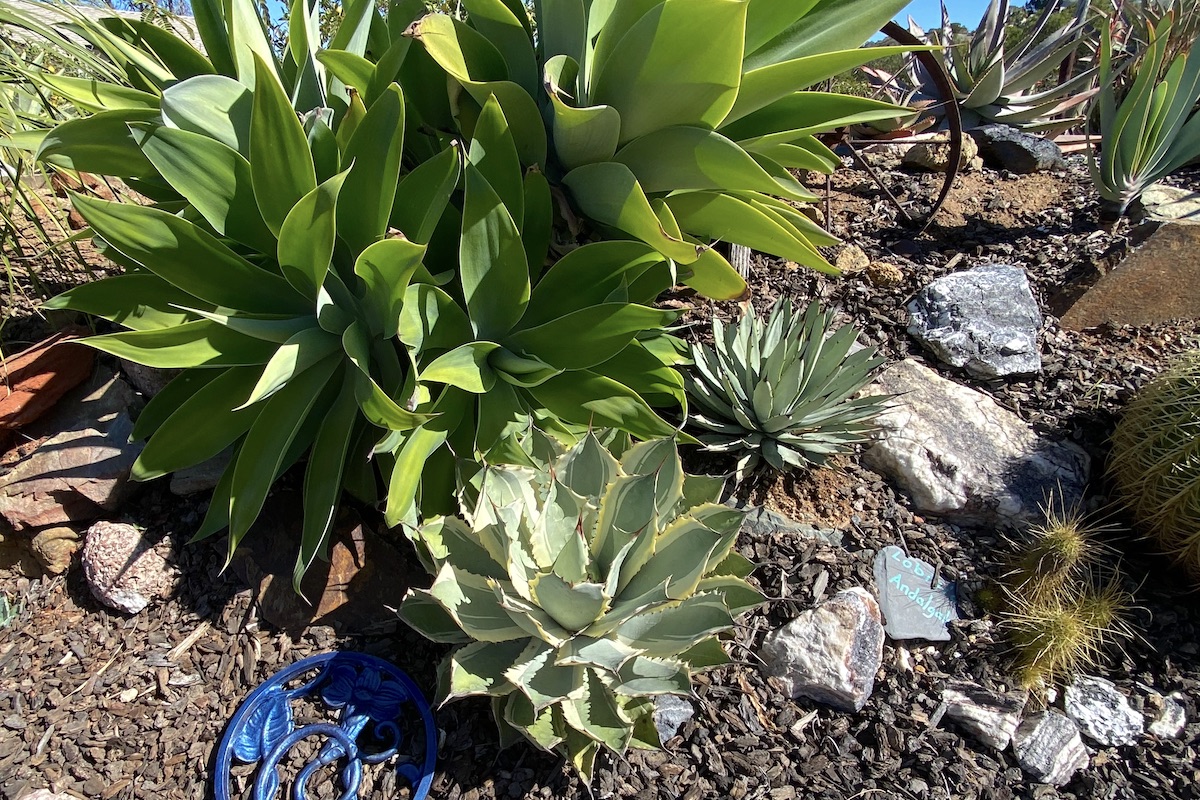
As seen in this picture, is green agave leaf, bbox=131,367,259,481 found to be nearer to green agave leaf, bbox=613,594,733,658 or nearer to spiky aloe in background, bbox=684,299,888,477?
green agave leaf, bbox=613,594,733,658

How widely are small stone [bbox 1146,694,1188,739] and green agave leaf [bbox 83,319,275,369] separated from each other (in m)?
2.66

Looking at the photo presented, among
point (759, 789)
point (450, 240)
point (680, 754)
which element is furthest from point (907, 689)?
point (450, 240)

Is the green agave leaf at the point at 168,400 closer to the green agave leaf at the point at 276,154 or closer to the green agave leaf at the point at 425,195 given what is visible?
the green agave leaf at the point at 276,154

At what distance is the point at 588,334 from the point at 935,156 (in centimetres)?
334

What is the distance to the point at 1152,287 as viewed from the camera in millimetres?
2949

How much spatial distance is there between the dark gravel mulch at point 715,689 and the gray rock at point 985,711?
0.04 m

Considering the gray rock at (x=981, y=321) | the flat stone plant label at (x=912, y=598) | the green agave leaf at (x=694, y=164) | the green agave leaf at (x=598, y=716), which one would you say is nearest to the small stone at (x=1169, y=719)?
the flat stone plant label at (x=912, y=598)

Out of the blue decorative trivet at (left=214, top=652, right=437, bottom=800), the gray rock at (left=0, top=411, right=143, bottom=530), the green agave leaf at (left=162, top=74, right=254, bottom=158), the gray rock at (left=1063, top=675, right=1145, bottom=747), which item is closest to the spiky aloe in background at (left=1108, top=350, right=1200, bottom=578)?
the gray rock at (left=1063, top=675, right=1145, bottom=747)

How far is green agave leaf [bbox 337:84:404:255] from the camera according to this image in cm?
160

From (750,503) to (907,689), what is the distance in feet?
2.31

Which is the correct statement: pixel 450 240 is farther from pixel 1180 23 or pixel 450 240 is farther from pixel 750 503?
pixel 1180 23

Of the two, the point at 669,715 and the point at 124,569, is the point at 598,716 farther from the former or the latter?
the point at 124,569

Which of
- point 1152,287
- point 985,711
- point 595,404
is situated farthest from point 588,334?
point 1152,287

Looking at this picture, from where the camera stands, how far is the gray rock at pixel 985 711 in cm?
185
